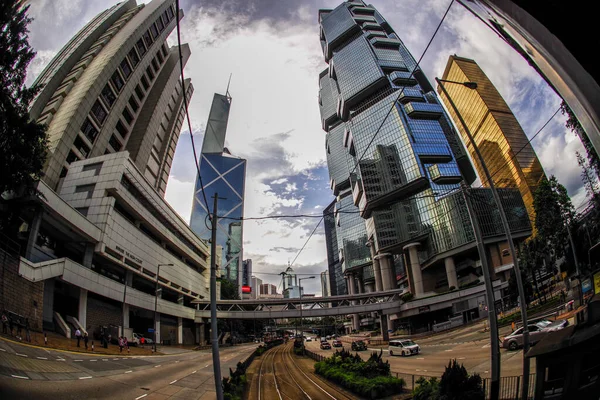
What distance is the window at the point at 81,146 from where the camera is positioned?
4434 cm

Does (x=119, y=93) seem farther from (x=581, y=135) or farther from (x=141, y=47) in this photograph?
(x=581, y=135)

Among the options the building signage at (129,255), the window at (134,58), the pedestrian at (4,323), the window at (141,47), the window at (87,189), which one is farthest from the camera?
the window at (141,47)

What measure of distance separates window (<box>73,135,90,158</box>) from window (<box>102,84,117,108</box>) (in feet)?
29.8

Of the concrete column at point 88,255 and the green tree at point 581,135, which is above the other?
the concrete column at point 88,255

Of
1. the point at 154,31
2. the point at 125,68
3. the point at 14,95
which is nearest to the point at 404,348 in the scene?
the point at 14,95

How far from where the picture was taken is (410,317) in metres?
76.7

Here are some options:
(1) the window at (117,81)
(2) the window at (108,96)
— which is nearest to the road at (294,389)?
(2) the window at (108,96)

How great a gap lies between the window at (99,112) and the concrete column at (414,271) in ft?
284

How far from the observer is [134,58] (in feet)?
200

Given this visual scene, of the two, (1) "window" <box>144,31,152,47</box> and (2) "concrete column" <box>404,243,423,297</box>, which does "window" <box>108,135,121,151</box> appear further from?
(2) "concrete column" <box>404,243,423,297</box>

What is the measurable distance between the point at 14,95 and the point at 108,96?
54581 mm

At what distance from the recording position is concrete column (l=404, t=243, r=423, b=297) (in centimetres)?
8732

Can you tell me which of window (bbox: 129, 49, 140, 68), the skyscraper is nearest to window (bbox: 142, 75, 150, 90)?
the skyscraper

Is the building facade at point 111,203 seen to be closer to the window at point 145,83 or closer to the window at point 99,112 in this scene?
the window at point 99,112
